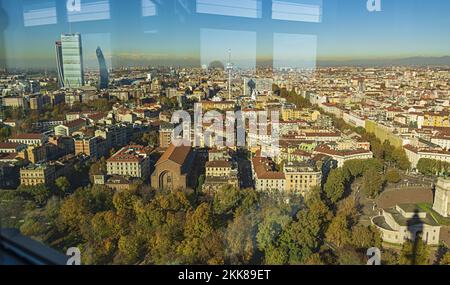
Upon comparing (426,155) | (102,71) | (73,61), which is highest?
(73,61)

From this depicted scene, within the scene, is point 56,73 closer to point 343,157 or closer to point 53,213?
point 53,213

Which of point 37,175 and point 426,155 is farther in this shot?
point 426,155

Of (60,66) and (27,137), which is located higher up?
(60,66)

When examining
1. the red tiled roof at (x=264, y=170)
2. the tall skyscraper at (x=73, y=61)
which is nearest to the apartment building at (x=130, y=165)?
the red tiled roof at (x=264, y=170)

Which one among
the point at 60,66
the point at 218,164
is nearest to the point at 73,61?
the point at 60,66

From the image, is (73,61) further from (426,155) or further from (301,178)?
(426,155)

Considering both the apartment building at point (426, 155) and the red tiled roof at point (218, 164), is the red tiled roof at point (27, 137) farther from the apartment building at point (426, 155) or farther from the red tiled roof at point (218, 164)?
the apartment building at point (426, 155)

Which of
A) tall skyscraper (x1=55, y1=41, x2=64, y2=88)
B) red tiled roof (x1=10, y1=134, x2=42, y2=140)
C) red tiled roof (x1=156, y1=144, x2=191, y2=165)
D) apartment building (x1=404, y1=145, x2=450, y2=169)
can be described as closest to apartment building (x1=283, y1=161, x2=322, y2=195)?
red tiled roof (x1=156, y1=144, x2=191, y2=165)
